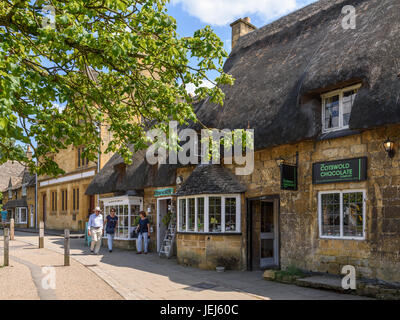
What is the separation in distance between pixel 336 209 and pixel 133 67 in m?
5.91

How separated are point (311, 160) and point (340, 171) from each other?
36.3 inches

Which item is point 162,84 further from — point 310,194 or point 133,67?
point 310,194

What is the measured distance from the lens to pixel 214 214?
1227cm

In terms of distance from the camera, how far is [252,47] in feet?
50.9

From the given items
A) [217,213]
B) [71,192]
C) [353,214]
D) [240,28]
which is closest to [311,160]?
[353,214]

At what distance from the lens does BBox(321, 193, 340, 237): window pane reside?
9570mm

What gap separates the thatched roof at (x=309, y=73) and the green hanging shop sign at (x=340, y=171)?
2.53ft

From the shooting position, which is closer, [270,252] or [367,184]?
[367,184]

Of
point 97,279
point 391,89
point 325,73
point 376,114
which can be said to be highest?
point 325,73

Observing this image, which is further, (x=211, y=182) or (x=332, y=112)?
(x=211, y=182)

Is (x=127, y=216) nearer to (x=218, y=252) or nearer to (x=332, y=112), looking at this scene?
(x=218, y=252)

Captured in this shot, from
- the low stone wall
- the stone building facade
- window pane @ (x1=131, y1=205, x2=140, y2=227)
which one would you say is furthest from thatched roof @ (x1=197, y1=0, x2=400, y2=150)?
the stone building facade

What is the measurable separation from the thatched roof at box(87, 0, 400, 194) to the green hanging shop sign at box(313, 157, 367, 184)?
77cm
